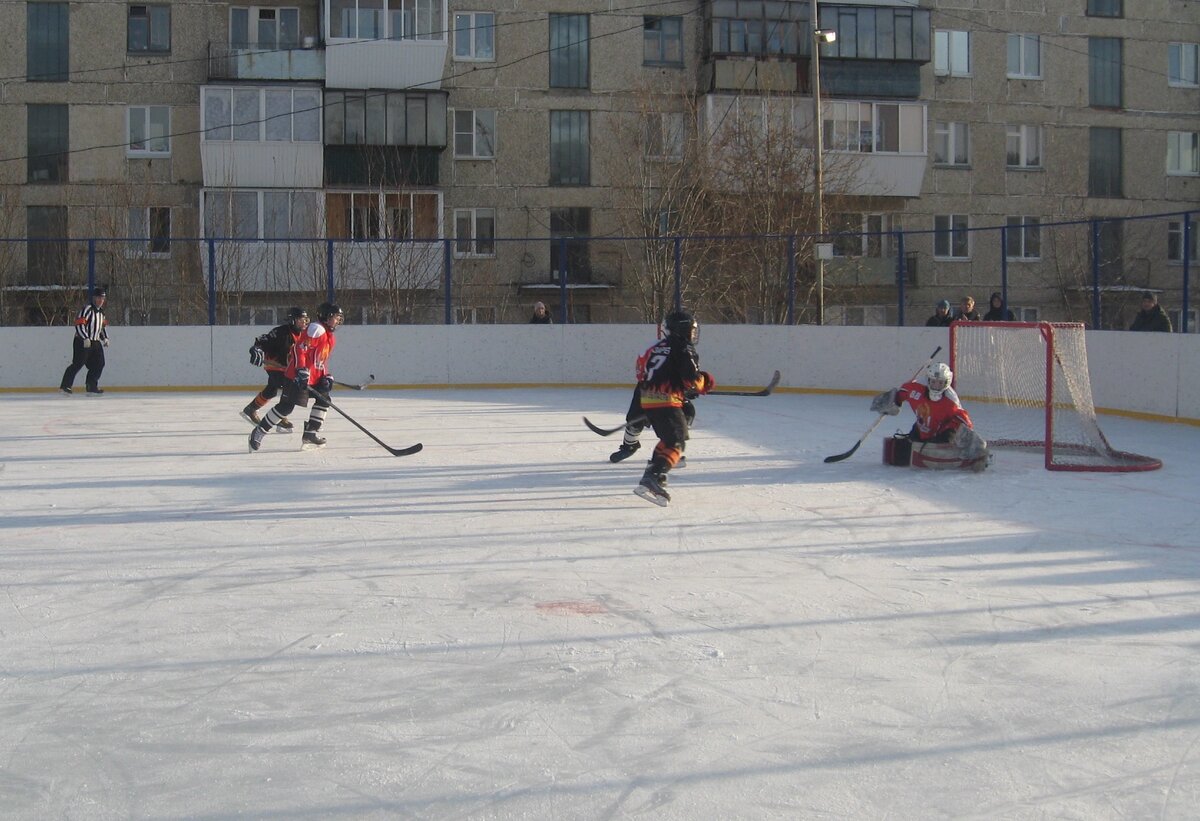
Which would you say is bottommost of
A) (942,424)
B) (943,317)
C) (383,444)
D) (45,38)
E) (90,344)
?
(383,444)

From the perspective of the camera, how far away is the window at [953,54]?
1120 inches

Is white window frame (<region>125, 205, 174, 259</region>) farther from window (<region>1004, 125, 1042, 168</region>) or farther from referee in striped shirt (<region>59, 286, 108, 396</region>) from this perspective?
window (<region>1004, 125, 1042, 168</region>)

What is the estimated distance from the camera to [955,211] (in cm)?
2858

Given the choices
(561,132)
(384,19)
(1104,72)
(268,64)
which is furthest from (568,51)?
(1104,72)

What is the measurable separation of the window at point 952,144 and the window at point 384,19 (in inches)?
436

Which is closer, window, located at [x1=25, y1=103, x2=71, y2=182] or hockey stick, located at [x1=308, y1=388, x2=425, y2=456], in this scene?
hockey stick, located at [x1=308, y1=388, x2=425, y2=456]

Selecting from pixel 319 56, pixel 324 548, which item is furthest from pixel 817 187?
pixel 324 548

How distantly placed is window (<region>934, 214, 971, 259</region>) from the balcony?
1305 centimetres

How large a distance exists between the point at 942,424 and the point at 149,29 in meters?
22.3

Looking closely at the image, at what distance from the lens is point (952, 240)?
2805 centimetres

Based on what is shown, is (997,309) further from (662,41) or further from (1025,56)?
(1025,56)

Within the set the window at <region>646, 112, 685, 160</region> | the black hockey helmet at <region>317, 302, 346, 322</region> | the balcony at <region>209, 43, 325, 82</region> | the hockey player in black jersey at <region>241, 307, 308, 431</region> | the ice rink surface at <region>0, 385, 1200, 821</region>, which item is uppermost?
the balcony at <region>209, 43, 325, 82</region>

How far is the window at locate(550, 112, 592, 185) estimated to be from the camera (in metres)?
27.0

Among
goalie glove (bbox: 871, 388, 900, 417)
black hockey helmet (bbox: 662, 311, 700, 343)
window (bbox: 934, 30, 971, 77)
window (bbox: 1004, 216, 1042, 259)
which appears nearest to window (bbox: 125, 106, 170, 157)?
window (bbox: 934, 30, 971, 77)
